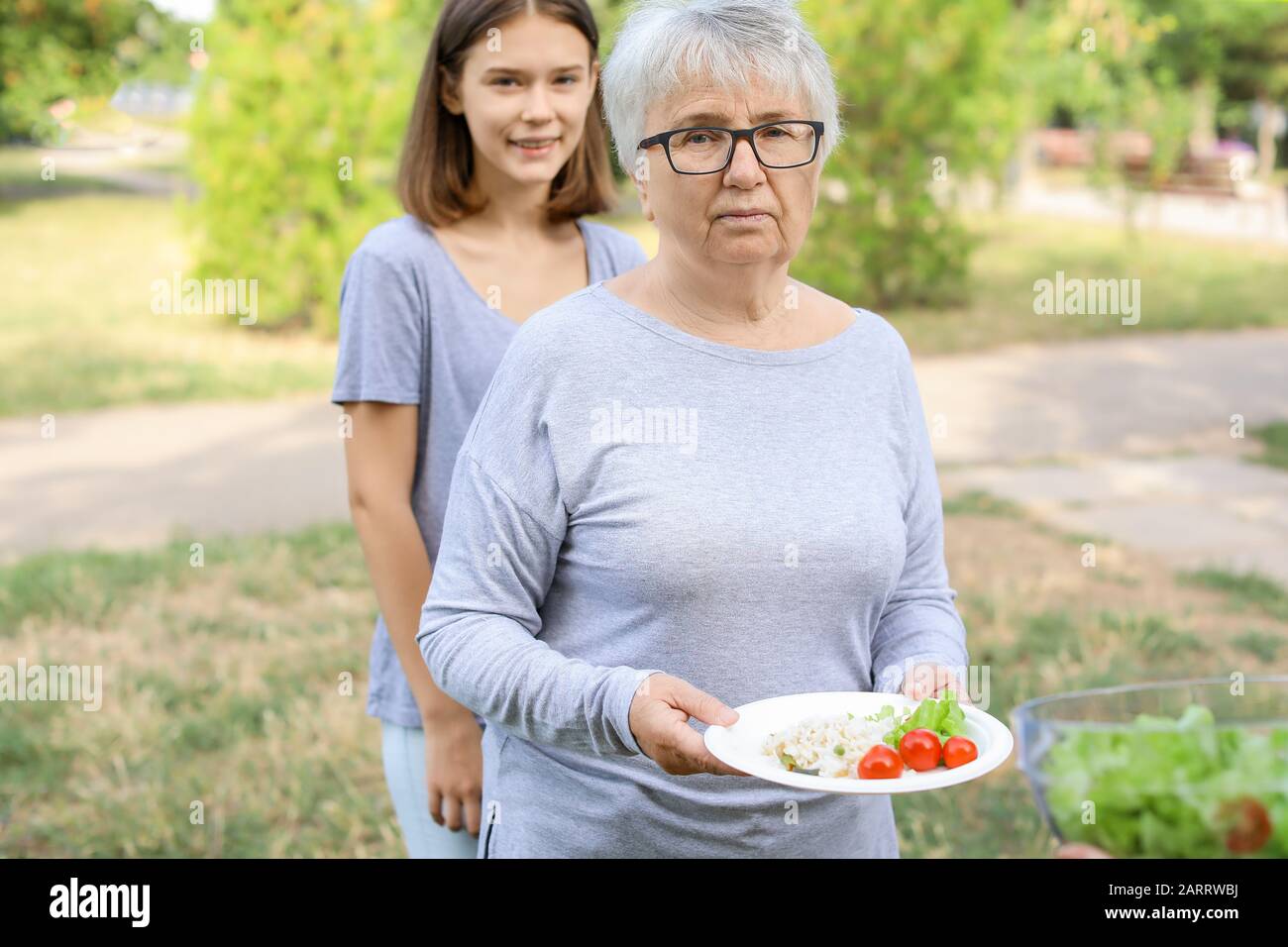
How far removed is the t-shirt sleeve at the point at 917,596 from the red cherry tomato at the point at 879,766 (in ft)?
0.89

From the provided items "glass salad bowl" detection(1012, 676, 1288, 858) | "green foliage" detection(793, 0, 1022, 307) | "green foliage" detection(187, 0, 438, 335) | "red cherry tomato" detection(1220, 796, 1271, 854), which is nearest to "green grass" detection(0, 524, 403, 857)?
"glass salad bowl" detection(1012, 676, 1288, 858)

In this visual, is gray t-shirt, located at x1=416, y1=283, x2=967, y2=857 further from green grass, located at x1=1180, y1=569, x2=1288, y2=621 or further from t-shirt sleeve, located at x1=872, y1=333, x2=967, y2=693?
green grass, located at x1=1180, y1=569, x2=1288, y2=621

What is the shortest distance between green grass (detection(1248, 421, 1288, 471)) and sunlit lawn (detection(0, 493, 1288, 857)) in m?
1.89

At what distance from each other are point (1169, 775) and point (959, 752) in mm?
377

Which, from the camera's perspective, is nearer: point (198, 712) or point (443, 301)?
point (443, 301)

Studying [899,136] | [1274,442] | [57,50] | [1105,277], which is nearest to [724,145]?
[1274,442]

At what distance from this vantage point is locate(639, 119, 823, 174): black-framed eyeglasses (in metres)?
1.76

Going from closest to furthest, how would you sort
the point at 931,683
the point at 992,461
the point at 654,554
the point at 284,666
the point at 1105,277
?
the point at 654,554 < the point at 931,683 < the point at 284,666 < the point at 992,461 < the point at 1105,277

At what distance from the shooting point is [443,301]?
2.19 metres

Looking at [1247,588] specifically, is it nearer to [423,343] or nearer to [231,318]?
[423,343]

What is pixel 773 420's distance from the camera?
1824 millimetres

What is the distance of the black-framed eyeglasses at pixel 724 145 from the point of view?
1764mm

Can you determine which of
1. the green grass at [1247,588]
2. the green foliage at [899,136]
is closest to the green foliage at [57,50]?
the green foliage at [899,136]

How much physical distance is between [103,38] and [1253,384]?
19.1 m
